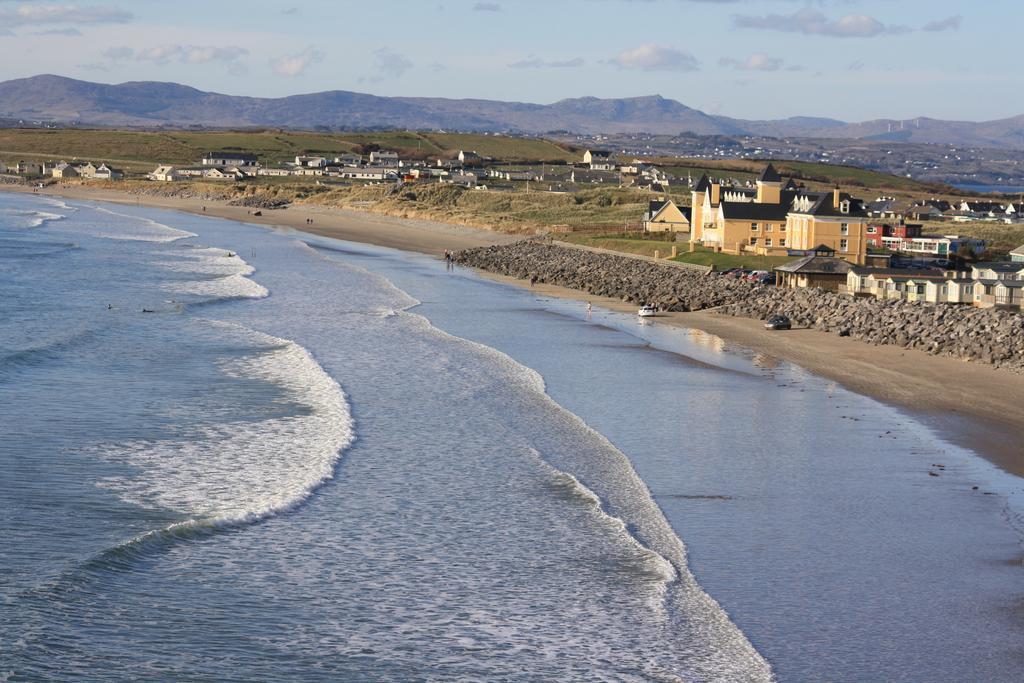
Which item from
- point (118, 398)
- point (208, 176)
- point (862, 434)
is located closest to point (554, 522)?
point (862, 434)

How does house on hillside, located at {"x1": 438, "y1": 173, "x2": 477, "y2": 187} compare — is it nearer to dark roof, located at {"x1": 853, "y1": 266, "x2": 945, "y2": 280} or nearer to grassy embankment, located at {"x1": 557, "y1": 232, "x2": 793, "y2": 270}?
grassy embankment, located at {"x1": 557, "y1": 232, "x2": 793, "y2": 270}

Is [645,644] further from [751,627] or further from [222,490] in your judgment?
[222,490]

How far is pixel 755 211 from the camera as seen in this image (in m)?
65.8

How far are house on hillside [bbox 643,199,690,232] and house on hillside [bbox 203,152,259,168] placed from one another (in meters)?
97.9

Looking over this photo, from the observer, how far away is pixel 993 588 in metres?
16.2

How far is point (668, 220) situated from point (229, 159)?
104481 millimetres

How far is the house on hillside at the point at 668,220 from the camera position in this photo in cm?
8206

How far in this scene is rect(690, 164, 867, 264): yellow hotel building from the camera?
6031cm

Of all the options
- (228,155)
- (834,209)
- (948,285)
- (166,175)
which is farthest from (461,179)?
(948,285)

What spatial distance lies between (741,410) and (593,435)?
15.8 ft

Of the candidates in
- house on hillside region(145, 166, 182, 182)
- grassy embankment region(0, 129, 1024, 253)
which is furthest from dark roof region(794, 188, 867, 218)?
house on hillside region(145, 166, 182, 182)

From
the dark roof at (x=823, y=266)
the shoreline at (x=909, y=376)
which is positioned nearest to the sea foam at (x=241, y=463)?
the shoreline at (x=909, y=376)

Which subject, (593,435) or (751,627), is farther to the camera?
(593,435)

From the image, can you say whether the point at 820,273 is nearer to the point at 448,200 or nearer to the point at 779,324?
the point at 779,324
